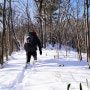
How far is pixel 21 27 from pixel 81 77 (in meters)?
34.8

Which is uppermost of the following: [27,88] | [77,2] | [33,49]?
[77,2]

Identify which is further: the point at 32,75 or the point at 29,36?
the point at 29,36

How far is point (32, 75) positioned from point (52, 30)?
24783 millimetres

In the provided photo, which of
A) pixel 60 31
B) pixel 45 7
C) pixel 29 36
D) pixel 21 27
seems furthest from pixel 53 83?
pixel 21 27

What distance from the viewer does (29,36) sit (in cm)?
1209

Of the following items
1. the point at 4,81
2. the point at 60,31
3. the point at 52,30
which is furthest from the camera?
the point at 52,30

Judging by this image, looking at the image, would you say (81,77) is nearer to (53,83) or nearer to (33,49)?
(53,83)

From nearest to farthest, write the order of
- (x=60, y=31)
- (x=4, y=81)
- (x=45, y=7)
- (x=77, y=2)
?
(x=4, y=81)
(x=77, y=2)
(x=60, y=31)
(x=45, y=7)

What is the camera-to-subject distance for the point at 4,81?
7.81 m

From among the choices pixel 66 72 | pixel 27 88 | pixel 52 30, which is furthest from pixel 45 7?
pixel 27 88

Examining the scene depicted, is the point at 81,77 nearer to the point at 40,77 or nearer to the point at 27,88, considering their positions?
the point at 40,77

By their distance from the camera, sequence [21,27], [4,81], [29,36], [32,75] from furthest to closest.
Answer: [21,27], [29,36], [32,75], [4,81]

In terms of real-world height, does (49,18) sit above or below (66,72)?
above

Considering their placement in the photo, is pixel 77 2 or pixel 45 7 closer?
pixel 77 2
